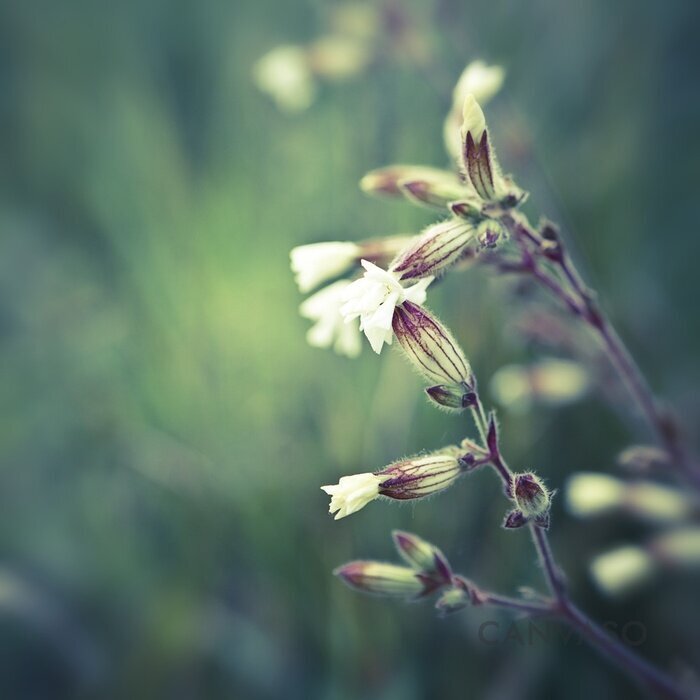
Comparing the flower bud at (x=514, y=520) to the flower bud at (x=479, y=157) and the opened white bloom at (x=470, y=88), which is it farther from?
the opened white bloom at (x=470, y=88)

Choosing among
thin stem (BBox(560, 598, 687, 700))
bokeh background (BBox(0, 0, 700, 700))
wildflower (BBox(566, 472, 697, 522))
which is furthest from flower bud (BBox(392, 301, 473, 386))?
bokeh background (BBox(0, 0, 700, 700))

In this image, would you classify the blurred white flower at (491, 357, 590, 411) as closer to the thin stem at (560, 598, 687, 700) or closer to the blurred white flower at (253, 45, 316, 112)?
the thin stem at (560, 598, 687, 700)

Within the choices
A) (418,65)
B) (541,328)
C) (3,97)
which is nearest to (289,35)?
(418,65)

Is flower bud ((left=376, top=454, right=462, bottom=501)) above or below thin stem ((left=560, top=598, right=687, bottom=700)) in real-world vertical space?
above

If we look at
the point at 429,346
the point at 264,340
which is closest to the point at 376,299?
the point at 429,346

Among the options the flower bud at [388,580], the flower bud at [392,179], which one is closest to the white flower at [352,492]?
the flower bud at [388,580]

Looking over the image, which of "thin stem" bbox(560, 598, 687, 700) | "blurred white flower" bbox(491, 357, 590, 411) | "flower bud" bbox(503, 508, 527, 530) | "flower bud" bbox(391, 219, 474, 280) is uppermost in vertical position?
"blurred white flower" bbox(491, 357, 590, 411)
